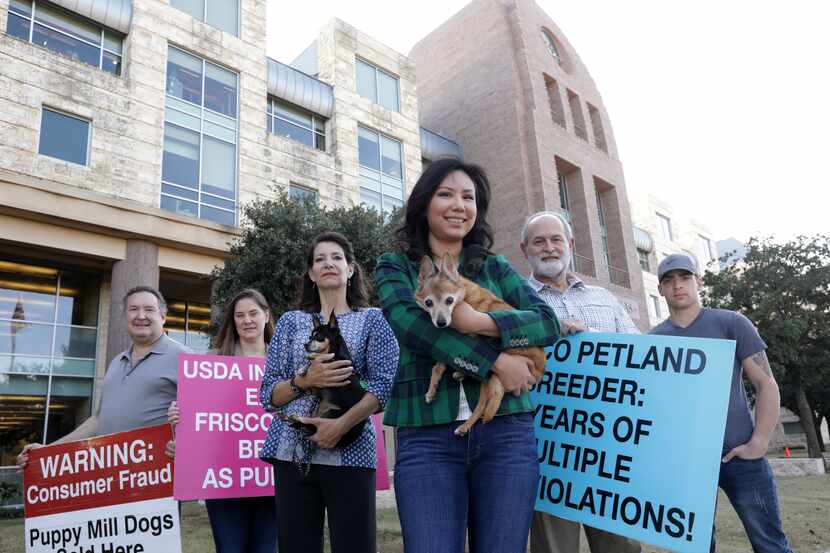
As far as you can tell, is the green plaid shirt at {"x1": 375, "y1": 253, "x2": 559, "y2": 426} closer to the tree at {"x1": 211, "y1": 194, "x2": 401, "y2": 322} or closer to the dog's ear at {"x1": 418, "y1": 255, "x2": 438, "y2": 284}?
the dog's ear at {"x1": 418, "y1": 255, "x2": 438, "y2": 284}

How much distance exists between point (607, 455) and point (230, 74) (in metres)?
21.5

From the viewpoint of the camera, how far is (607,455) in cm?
315

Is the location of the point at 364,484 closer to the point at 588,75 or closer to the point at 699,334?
the point at 699,334

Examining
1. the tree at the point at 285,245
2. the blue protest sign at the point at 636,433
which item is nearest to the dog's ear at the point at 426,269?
the blue protest sign at the point at 636,433

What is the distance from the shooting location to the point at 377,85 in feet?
87.9

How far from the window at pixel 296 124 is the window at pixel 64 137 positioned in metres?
7.28

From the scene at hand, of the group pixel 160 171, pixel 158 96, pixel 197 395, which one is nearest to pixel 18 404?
pixel 160 171

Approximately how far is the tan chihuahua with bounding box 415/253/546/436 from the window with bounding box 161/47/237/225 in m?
17.7

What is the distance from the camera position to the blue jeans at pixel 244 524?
12.4 feet

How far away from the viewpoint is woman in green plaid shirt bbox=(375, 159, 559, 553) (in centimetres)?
217

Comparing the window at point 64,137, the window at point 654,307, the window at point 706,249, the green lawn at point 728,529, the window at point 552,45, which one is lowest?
the green lawn at point 728,529

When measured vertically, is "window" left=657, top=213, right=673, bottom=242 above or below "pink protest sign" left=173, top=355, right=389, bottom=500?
above

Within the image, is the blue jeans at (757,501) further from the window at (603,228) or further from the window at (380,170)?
the window at (603,228)

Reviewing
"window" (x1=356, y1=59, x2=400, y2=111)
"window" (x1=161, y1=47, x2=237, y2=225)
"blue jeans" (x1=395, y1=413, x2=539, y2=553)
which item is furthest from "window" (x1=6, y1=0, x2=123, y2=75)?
"blue jeans" (x1=395, y1=413, x2=539, y2=553)
